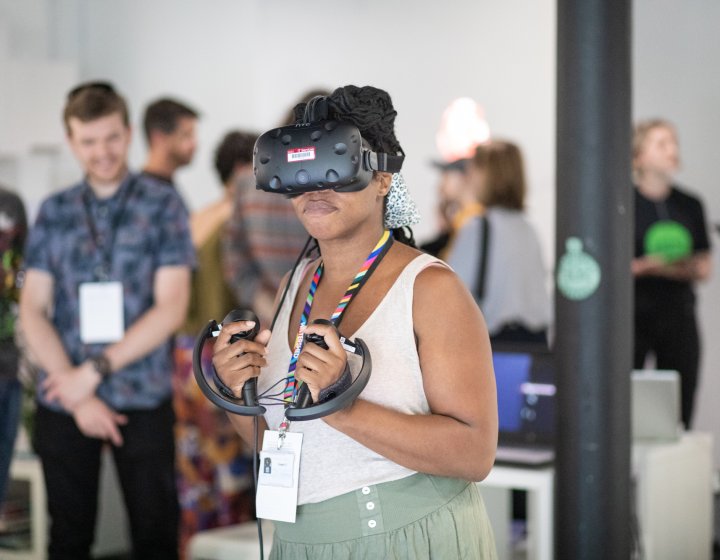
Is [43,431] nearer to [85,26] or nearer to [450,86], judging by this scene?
[85,26]

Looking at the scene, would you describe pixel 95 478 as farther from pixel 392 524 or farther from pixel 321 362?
pixel 321 362

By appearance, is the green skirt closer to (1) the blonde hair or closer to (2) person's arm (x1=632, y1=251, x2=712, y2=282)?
(2) person's arm (x1=632, y1=251, x2=712, y2=282)

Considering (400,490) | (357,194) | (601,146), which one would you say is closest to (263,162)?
(357,194)

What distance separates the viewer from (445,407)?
5.35 feet

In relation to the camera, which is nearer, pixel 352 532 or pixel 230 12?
pixel 352 532

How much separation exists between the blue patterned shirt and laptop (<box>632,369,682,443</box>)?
1.59 metres

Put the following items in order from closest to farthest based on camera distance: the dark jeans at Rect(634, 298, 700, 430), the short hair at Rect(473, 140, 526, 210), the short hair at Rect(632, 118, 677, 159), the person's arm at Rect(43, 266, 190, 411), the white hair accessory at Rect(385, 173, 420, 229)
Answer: the white hair accessory at Rect(385, 173, 420, 229) → the person's arm at Rect(43, 266, 190, 411) → the short hair at Rect(473, 140, 526, 210) → the dark jeans at Rect(634, 298, 700, 430) → the short hair at Rect(632, 118, 677, 159)

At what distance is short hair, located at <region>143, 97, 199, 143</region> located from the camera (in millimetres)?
4773

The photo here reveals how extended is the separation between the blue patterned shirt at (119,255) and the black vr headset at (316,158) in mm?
1868

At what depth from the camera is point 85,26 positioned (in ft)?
16.7

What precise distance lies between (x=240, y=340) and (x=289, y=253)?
272cm

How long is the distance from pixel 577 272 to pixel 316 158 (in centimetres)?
139

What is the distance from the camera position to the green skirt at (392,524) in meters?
1.66

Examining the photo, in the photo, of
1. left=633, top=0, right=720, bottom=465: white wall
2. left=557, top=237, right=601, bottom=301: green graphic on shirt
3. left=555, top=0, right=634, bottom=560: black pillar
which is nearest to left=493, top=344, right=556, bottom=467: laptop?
left=555, top=0, right=634, bottom=560: black pillar
